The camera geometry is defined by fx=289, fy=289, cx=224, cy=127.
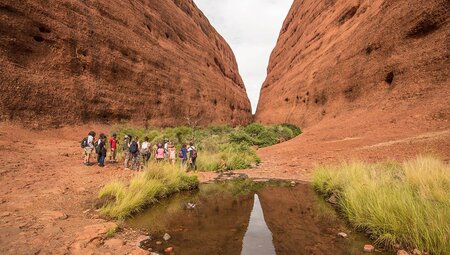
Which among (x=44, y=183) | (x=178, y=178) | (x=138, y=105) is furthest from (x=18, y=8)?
(x=178, y=178)

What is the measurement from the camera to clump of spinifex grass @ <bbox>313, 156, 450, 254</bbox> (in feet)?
13.5

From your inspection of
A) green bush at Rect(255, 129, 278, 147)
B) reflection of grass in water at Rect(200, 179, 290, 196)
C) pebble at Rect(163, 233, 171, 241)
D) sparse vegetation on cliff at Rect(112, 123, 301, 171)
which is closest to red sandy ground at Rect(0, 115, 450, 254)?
pebble at Rect(163, 233, 171, 241)

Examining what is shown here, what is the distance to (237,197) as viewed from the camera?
28.7ft

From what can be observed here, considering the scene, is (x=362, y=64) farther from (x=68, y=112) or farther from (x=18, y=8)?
(x=18, y=8)

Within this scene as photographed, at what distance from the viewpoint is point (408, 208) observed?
4.69 metres

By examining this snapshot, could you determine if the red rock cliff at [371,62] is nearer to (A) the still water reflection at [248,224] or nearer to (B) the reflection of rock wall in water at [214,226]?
(A) the still water reflection at [248,224]

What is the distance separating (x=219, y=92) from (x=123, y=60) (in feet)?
68.5

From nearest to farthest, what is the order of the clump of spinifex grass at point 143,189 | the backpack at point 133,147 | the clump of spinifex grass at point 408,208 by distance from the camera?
the clump of spinifex grass at point 408,208, the clump of spinifex grass at point 143,189, the backpack at point 133,147

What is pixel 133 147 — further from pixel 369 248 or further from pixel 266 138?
pixel 266 138

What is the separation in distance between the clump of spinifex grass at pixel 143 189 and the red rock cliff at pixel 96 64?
10665 mm

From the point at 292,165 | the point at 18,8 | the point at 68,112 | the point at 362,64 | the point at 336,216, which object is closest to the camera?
the point at 336,216

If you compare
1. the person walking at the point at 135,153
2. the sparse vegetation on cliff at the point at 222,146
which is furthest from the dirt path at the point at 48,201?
the sparse vegetation on cliff at the point at 222,146

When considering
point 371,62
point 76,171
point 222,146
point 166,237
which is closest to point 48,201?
point 166,237

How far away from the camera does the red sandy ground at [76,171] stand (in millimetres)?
4734
